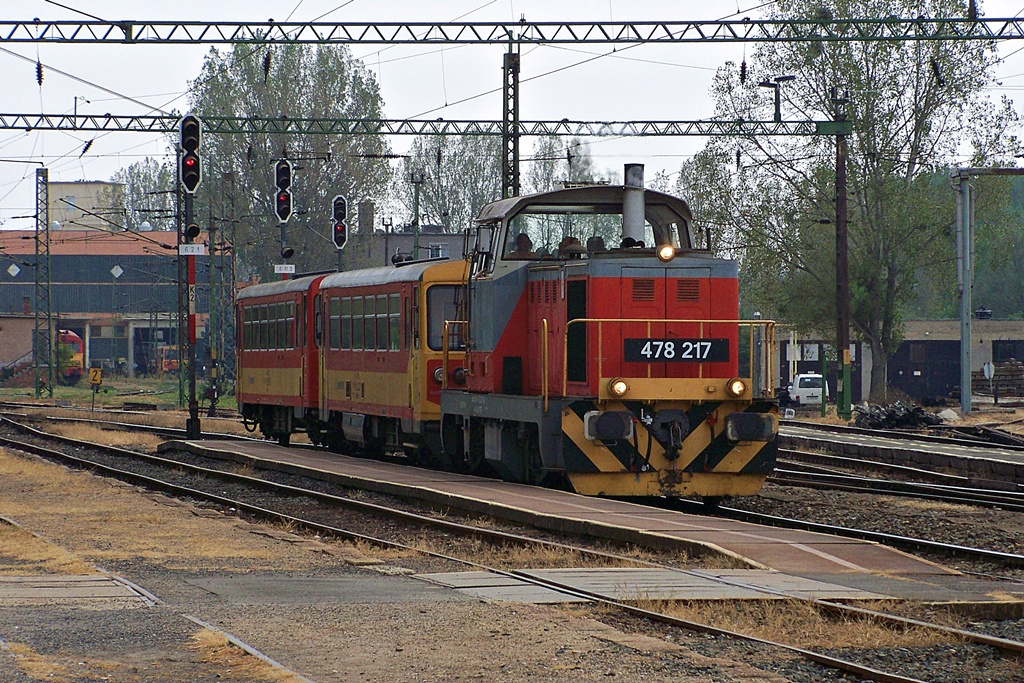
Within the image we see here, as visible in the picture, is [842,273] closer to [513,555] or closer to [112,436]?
[112,436]

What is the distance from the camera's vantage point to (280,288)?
27.9 m

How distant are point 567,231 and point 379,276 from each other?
6.36 metres

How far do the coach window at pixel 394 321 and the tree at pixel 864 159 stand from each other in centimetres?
2664

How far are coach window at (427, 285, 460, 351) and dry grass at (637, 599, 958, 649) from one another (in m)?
11.4

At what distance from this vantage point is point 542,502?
14406mm

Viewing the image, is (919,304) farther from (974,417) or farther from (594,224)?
(594,224)

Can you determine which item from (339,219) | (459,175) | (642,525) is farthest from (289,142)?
(642,525)

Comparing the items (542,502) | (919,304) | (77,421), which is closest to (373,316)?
(542,502)

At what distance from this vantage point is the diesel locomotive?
50.0ft

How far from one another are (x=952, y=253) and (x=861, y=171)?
435 cm

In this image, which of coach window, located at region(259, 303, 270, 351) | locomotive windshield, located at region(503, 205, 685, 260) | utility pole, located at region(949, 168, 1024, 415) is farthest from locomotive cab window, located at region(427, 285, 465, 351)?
utility pole, located at region(949, 168, 1024, 415)

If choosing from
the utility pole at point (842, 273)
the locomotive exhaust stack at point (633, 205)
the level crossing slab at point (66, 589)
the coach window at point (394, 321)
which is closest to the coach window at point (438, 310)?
the coach window at point (394, 321)

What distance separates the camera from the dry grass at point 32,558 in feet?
34.6

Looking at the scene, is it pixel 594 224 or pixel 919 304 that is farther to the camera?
pixel 919 304
